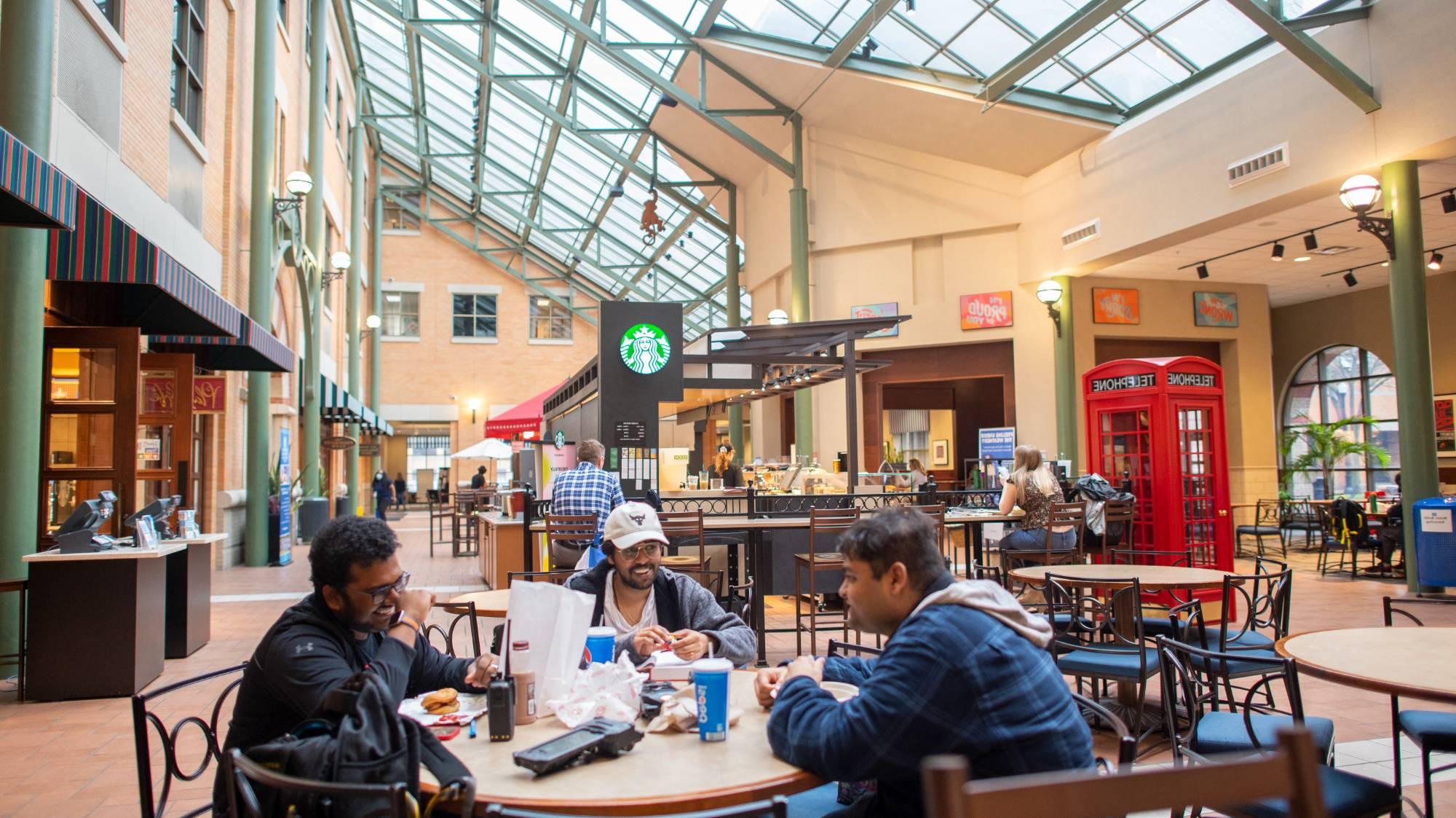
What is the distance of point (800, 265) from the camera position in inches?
634

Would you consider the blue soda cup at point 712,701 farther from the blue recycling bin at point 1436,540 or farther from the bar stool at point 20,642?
the blue recycling bin at point 1436,540

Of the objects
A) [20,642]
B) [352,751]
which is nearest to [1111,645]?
[352,751]

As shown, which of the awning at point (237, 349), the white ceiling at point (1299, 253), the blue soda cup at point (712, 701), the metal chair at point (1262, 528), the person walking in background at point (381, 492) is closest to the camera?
the blue soda cup at point (712, 701)

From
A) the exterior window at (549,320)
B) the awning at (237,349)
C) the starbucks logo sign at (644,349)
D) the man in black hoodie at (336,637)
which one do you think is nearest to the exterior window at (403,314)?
the exterior window at (549,320)

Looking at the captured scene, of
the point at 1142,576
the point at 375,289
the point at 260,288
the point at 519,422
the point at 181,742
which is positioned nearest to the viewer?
the point at 181,742

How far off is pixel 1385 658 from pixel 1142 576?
217 cm

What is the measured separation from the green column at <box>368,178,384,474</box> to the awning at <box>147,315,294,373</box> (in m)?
18.1

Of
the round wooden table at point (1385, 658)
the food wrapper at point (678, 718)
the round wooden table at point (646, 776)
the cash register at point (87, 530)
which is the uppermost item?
the cash register at point (87, 530)

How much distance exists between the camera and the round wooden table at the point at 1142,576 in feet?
15.5

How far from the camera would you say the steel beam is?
849cm

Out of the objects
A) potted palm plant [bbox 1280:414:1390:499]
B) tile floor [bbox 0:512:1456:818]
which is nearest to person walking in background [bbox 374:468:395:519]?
tile floor [bbox 0:512:1456:818]

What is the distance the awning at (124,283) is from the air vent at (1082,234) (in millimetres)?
10485

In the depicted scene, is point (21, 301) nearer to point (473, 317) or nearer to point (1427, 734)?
point (1427, 734)

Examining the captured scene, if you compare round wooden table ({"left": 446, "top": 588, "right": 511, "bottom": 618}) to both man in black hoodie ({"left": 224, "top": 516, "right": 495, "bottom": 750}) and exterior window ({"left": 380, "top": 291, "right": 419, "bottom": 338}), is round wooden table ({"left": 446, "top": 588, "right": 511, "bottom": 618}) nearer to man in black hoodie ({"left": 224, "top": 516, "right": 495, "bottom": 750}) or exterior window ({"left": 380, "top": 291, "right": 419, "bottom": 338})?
man in black hoodie ({"left": 224, "top": 516, "right": 495, "bottom": 750})
